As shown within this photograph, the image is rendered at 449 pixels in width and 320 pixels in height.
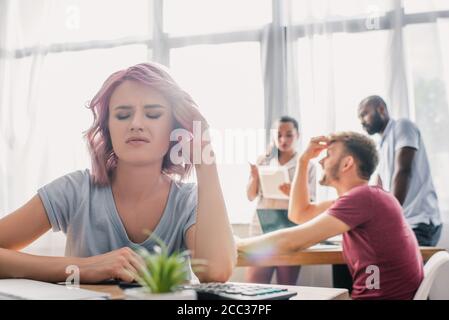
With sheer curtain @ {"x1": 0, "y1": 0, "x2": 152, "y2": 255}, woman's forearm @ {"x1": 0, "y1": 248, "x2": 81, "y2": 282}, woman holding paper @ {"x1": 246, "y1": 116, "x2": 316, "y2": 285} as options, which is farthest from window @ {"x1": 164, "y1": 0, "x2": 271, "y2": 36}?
woman's forearm @ {"x1": 0, "y1": 248, "x2": 81, "y2": 282}

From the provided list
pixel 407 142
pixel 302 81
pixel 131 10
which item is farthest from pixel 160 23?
pixel 407 142

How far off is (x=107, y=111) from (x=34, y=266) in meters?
0.38

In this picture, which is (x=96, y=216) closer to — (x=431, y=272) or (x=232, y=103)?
(x=431, y=272)

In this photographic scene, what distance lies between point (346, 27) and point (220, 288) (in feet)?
10.2

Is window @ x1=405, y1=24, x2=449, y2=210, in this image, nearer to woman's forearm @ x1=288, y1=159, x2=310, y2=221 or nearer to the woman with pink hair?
woman's forearm @ x1=288, y1=159, x2=310, y2=221

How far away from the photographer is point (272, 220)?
9.46 ft

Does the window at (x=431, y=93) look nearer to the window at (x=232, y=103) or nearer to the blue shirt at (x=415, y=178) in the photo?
the blue shirt at (x=415, y=178)

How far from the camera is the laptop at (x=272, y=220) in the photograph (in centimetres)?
286

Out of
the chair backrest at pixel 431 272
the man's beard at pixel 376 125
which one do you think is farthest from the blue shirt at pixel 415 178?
the chair backrest at pixel 431 272

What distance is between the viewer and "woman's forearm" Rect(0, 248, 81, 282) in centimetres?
108

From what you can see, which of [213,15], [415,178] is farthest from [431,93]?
[213,15]

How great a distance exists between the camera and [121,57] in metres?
4.26

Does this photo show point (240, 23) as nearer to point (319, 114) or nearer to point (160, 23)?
point (160, 23)

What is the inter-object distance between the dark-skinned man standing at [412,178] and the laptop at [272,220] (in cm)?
57
